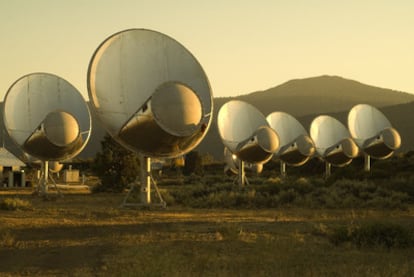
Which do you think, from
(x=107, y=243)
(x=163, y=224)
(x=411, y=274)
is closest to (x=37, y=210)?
(x=163, y=224)

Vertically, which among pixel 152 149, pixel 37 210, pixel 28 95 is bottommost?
pixel 37 210

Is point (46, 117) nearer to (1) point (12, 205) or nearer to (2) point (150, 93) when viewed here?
(1) point (12, 205)

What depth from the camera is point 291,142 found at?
5816 cm

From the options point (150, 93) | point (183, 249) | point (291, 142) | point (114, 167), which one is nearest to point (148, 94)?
point (150, 93)

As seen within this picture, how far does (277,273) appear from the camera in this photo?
482 inches

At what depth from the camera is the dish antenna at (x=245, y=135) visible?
44.3 meters

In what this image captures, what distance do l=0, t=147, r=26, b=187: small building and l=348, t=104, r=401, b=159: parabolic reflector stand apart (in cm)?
2933

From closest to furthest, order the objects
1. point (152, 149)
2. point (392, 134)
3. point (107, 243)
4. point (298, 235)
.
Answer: point (107, 243)
point (298, 235)
point (152, 149)
point (392, 134)

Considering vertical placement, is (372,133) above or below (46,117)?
below

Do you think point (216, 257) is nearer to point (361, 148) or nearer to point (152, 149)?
point (152, 149)

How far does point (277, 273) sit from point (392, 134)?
4619 centimetres

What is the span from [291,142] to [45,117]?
85.2 feet

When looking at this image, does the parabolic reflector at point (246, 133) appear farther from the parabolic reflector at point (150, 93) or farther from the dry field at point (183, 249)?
the dry field at point (183, 249)

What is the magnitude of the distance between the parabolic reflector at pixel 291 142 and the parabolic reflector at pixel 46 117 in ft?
73.5
